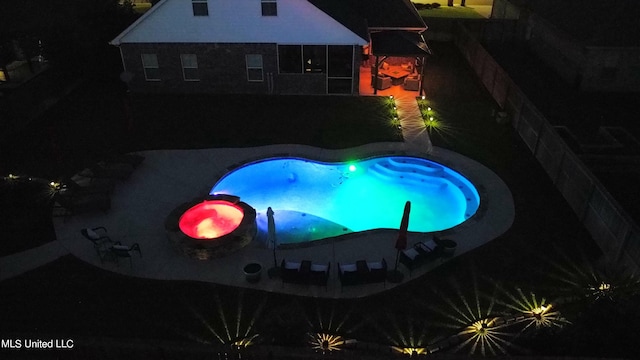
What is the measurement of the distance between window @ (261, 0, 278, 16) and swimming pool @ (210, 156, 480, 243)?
916 cm

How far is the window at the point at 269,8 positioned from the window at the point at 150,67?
702 cm

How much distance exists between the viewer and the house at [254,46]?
24328 millimetres

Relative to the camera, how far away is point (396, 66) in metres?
29.2

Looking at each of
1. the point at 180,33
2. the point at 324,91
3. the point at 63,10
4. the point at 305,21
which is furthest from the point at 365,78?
the point at 63,10

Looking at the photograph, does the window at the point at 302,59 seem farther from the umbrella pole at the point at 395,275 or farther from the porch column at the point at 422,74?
the umbrella pole at the point at 395,275

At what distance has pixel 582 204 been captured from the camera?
1580 cm

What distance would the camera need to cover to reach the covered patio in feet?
83.7

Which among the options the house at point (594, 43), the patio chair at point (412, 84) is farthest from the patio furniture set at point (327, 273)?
the house at point (594, 43)

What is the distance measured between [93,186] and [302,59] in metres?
13.5

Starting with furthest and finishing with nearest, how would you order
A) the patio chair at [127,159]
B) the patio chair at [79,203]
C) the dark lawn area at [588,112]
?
1. the patio chair at [127,159]
2. the dark lawn area at [588,112]
3. the patio chair at [79,203]

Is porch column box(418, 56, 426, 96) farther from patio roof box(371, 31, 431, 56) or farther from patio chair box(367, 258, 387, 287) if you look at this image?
patio chair box(367, 258, 387, 287)

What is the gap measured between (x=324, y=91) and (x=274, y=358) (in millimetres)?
18871

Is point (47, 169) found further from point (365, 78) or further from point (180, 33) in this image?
point (365, 78)

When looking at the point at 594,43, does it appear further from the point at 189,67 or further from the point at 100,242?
the point at 100,242
